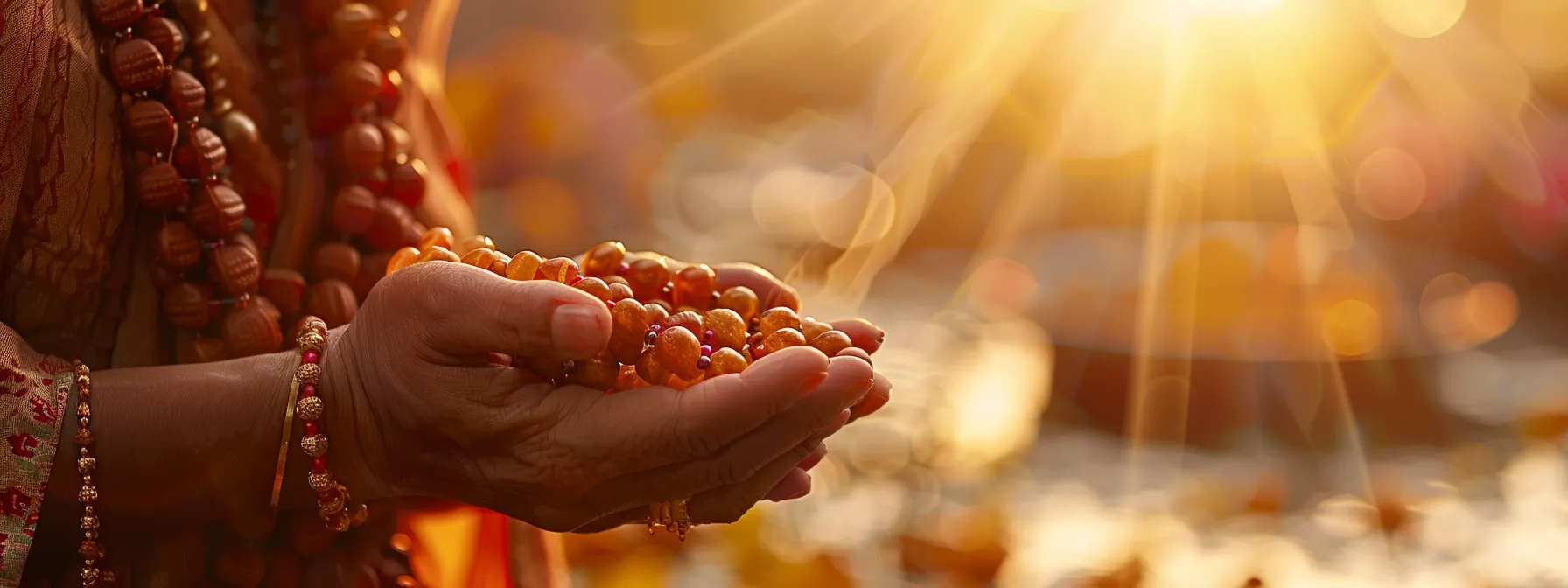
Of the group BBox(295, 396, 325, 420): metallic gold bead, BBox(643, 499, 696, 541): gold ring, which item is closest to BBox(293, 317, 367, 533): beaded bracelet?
BBox(295, 396, 325, 420): metallic gold bead

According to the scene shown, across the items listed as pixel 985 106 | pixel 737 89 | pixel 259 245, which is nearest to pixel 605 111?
pixel 737 89

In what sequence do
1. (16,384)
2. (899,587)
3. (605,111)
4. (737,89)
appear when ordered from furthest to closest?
(737,89)
(605,111)
(899,587)
(16,384)

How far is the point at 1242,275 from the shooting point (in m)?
2.12

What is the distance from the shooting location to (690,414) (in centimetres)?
68

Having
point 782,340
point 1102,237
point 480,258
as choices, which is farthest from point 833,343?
point 1102,237

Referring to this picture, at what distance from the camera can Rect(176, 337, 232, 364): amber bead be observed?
2.60 feet

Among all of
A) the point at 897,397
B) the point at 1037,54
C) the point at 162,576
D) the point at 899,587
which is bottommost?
the point at 162,576

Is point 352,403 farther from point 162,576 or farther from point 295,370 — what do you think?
point 162,576

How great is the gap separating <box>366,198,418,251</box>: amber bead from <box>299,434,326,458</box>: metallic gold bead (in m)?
0.22

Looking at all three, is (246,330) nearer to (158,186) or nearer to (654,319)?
(158,186)

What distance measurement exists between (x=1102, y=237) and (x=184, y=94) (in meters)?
1.92

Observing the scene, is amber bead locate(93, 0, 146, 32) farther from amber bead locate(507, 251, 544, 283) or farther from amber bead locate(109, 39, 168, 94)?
amber bead locate(507, 251, 544, 283)

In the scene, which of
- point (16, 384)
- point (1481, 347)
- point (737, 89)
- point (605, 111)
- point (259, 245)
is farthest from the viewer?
point (737, 89)

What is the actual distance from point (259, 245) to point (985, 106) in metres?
1.66
